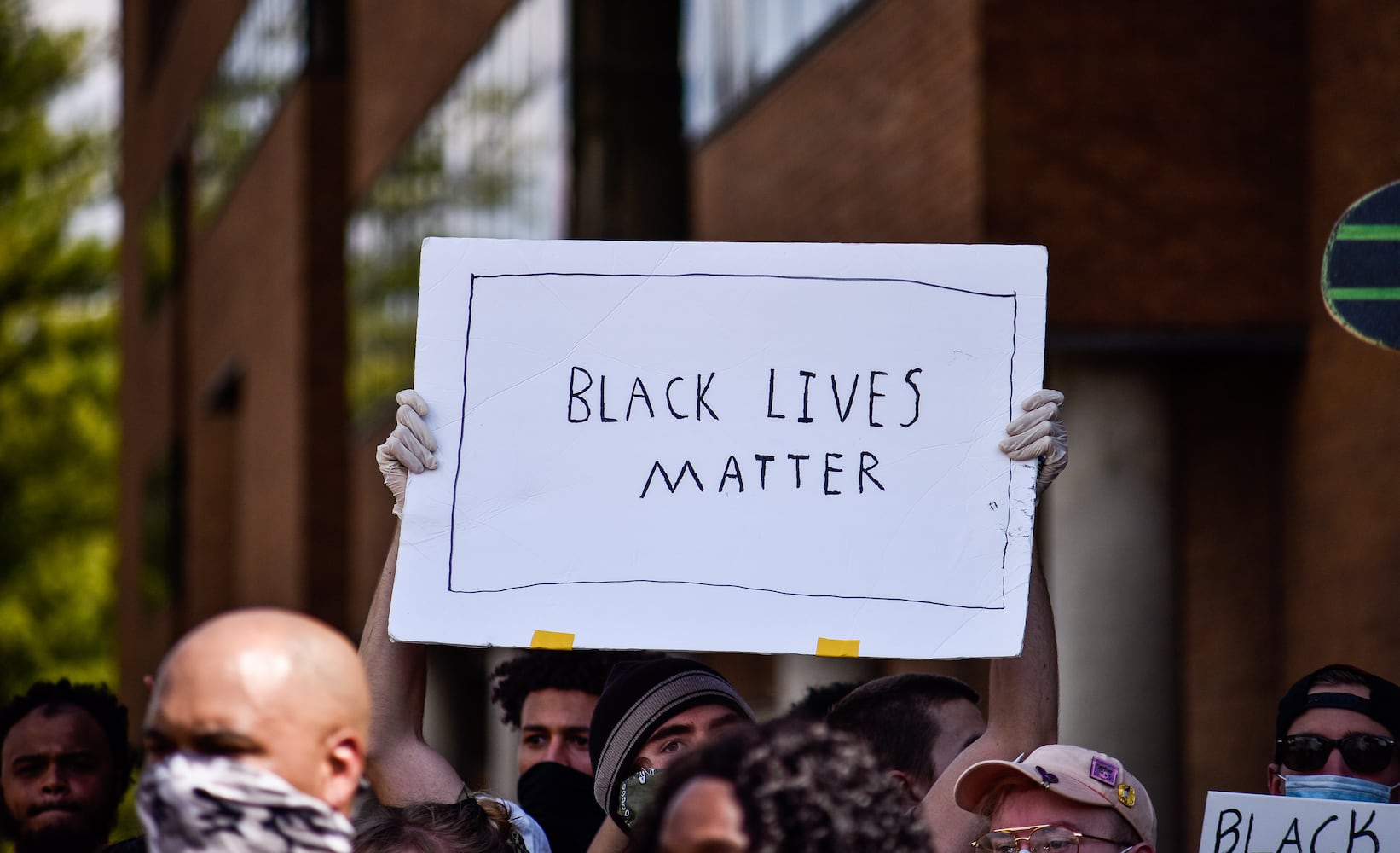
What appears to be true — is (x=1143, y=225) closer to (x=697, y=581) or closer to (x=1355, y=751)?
(x=1355, y=751)

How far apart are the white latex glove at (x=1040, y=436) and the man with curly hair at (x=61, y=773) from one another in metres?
2.31

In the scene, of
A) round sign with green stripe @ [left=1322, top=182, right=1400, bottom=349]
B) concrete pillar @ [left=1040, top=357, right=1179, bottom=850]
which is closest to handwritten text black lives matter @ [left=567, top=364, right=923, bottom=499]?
round sign with green stripe @ [left=1322, top=182, right=1400, bottom=349]

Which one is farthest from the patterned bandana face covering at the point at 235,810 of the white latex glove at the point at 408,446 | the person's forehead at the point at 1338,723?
the person's forehead at the point at 1338,723

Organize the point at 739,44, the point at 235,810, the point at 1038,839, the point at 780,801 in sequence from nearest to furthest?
the point at 780,801 → the point at 235,810 → the point at 1038,839 → the point at 739,44

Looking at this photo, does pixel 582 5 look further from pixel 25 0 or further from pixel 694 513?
pixel 25 0

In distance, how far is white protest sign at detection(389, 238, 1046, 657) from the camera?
11.7 ft

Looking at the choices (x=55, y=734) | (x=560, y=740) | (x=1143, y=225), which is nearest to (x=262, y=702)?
(x=560, y=740)

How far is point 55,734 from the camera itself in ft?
15.4

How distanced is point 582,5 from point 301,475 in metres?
12.2

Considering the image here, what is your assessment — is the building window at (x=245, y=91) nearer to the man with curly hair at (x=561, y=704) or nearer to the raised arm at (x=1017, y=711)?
the man with curly hair at (x=561, y=704)

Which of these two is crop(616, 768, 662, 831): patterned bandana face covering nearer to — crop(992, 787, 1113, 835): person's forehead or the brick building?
crop(992, 787, 1113, 835): person's forehead

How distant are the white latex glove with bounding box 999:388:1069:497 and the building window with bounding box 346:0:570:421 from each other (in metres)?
10.3

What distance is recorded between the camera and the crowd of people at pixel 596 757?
2363 millimetres

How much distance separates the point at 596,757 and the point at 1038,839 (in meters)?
0.99
